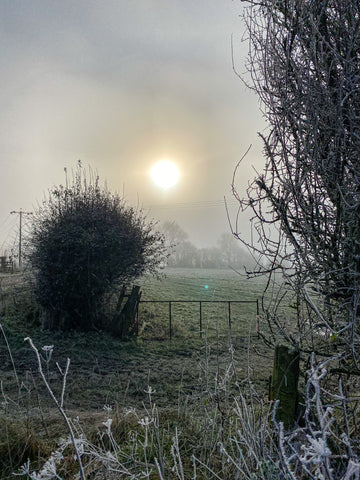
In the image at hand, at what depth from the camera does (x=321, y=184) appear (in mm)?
3062

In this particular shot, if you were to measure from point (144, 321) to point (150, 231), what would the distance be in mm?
3028

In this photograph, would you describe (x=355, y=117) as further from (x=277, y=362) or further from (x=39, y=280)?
(x=39, y=280)

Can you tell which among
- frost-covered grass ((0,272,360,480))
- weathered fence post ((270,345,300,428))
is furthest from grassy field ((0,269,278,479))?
weathered fence post ((270,345,300,428))

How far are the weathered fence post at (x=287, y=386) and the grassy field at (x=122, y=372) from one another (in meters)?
0.35

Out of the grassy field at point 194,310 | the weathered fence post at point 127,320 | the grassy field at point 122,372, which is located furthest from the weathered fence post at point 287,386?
the weathered fence post at point 127,320

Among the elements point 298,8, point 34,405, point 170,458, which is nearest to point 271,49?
point 298,8

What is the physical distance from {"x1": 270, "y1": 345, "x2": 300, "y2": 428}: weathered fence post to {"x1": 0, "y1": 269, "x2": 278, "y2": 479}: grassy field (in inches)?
13.9

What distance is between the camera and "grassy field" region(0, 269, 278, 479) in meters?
3.40

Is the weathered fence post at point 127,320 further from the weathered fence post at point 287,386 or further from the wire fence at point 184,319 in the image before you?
the weathered fence post at point 287,386

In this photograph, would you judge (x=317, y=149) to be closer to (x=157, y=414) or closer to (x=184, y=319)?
(x=157, y=414)

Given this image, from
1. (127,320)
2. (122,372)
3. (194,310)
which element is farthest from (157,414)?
(194,310)

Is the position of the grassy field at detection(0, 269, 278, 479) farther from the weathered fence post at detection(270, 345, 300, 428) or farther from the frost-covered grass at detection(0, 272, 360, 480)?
the weathered fence post at detection(270, 345, 300, 428)

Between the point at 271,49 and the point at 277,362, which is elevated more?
the point at 271,49

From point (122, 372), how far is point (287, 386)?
498 centimetres
